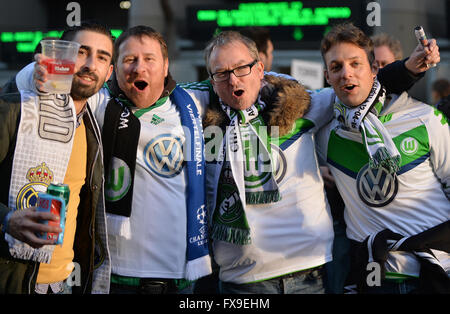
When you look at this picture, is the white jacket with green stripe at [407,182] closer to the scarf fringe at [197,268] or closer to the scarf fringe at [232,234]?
the scarf fringe at [232,234]

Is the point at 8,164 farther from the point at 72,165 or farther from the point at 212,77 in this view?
the point at 212,77

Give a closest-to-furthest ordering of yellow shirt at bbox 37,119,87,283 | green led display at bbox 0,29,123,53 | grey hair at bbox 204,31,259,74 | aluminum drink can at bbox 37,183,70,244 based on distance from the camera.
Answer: aluminum drink can at bbox 37,183,70,244
yellow shirt at bbox 37,119,87,283
grey hair at bbox 204,31,259,74
green led display at bbox 0,29,123,53

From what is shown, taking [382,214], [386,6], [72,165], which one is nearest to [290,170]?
[382,214]

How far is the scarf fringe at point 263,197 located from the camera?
3.01m

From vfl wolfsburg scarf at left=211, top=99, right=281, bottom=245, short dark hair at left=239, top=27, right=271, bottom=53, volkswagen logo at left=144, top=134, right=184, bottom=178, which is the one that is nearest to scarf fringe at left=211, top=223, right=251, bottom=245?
vfl wolfsburg scarf at left=211, top=99, right=281, bottom=245

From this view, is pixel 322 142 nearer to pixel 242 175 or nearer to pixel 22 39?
pixel 242 175

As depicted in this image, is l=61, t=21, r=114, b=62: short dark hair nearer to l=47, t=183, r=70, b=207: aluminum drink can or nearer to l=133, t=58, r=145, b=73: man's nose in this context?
l=133, t=58, r=145, b=73: man's nose

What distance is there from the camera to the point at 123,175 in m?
2.87

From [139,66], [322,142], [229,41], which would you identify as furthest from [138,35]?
[322,142]

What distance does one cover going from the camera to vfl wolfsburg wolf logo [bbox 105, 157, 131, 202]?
9.39 ft

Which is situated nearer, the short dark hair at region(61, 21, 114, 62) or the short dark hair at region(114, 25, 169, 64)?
the short dark hair at region(61, 21, 114, 62)

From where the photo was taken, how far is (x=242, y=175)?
9.97ft

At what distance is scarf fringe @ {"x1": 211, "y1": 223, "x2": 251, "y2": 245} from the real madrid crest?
1033mm

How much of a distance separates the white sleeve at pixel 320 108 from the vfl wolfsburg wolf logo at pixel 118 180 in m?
1.18
